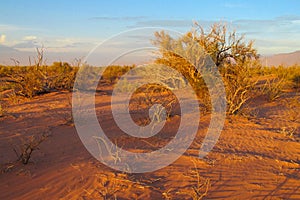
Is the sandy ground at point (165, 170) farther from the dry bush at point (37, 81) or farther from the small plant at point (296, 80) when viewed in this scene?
the small plant at point (296, 80)

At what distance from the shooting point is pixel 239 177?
4664 mm

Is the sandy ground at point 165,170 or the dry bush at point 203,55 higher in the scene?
the dry bush at point 203,55

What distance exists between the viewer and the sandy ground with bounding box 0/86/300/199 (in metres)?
4.08

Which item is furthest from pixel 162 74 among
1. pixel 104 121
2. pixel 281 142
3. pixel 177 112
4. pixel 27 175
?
pixel 27 175

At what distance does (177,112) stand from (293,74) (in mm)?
9979

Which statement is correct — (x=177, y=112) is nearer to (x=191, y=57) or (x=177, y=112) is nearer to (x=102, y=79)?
(x=191, y=57)

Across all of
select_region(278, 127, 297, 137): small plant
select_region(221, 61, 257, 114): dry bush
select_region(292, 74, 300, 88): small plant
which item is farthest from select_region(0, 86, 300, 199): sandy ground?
select_region(292, 74, 300, 88): small plant

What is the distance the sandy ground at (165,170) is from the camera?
408 centimetres

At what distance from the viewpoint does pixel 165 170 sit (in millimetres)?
4840

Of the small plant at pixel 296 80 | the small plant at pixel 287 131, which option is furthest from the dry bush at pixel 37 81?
the small plant at pixel 296 80

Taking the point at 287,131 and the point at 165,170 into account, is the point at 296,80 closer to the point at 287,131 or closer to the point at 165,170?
the point at 287,131

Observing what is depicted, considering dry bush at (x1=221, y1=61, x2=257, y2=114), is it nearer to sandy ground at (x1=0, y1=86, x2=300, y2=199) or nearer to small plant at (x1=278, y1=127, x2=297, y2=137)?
sandy ground at (x1=0, y1=86, x2=300, y2=199)

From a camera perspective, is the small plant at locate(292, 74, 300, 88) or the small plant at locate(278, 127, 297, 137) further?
the small plant at locate(292, 74, 300, 88)

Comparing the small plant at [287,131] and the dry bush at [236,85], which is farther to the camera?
the dry bush at [236,85]
